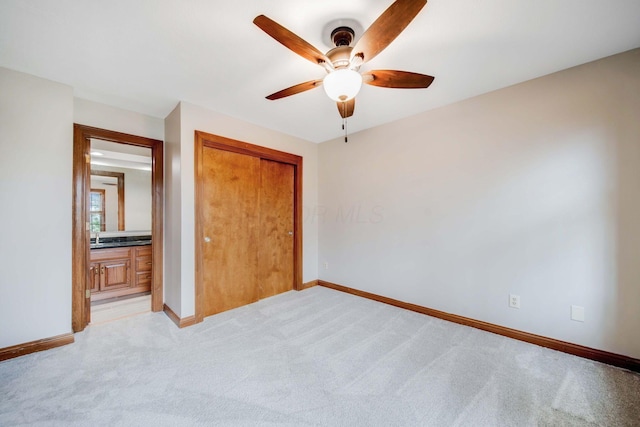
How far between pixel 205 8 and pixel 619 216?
321 centimetres

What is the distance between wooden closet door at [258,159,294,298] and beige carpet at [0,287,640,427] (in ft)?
3.34

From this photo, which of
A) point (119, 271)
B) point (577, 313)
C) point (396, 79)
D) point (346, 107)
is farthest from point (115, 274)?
point (577, 313)

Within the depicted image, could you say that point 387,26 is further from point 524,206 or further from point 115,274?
point 115,274

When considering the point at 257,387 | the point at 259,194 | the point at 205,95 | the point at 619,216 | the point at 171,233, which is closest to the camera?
the point at 257,387

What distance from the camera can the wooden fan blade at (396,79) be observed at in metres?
1.58

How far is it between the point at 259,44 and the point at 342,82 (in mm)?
725

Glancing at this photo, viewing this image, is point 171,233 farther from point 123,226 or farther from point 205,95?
point 123,226

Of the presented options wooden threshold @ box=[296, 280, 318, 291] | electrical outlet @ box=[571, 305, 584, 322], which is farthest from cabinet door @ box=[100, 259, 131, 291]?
electrical outlet @ box=[571, 305, 584, 322]

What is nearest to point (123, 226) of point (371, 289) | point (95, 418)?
point (95, 418)

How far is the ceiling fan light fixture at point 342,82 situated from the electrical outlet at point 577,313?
8.13 ft

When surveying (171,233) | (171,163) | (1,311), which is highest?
(171,163)

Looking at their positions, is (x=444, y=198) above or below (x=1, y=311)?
above

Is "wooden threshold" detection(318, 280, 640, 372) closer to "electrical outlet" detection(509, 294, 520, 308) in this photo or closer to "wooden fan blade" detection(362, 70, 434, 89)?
"electrical outlet" detection(509, 294, 520, 308)

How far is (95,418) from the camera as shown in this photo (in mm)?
1389
